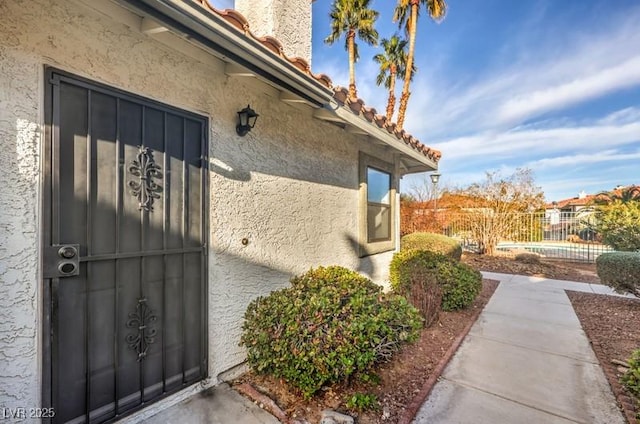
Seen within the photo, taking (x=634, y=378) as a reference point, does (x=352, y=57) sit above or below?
above

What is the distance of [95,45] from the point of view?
264 cm

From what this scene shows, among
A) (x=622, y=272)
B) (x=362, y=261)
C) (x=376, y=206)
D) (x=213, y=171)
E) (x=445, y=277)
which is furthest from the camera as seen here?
(x=376, y=206)

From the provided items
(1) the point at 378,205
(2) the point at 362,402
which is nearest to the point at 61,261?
(2) the point at 362,402

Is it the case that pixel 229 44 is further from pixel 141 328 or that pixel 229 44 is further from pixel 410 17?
pixel 410 17

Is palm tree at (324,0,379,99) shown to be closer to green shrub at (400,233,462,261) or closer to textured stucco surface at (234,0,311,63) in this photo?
green shrub at (400,233,462,261)

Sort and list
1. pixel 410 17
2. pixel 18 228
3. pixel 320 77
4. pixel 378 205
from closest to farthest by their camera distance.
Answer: pixel 18 228 < pixel 320 77 < pixel 378 205 < pixel 410 17

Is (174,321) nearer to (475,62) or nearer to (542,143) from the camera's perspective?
(475,62)

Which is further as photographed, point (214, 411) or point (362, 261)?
point (362, 261)

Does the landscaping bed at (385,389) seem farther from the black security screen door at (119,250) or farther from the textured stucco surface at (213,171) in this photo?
the black security screen door at (119,250)

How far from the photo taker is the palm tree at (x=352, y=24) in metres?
18.8

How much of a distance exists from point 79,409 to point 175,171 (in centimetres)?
243

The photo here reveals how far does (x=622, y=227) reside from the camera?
13.0m

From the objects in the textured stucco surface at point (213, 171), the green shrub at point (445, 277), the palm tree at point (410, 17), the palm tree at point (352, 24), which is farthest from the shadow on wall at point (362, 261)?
the palm tree at point (352, 24)

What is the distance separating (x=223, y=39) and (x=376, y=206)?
236 inches
